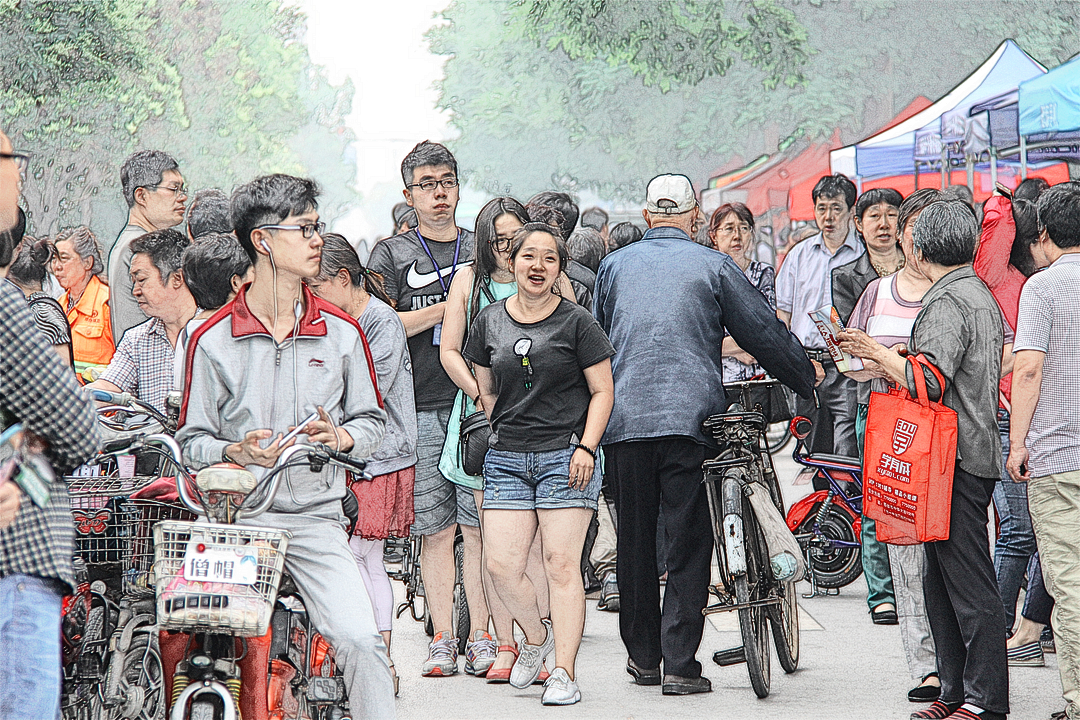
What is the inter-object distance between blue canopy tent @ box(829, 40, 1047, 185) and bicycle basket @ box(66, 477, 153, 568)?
1394 cm

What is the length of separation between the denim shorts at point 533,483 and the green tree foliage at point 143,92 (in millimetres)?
21213

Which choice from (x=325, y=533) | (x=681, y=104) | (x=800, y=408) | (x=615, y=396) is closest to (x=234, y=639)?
(x=325, y=533)

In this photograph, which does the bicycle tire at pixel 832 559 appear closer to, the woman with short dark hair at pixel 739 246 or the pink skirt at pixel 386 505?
the woman with short dark hair at pixel 739 246

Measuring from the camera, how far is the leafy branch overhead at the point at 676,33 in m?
28.1

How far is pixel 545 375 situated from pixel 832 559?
3.32 meters

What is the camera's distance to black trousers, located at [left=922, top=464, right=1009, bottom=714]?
556cm

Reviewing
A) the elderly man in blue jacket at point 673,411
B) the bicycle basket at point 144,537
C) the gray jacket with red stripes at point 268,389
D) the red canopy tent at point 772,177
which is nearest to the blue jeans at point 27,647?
the gray jacket with red stripes at point 268,389

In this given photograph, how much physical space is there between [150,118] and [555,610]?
2895 centimetres

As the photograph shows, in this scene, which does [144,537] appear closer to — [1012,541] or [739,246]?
[1012,541]

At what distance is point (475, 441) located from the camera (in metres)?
6.59

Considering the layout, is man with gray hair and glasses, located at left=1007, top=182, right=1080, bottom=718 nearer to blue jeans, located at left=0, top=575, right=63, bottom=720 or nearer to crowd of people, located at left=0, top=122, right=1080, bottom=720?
crowd of people, located at left=0, top=122, right=1080, bottom=720

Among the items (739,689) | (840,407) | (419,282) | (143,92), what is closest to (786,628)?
(739,689)

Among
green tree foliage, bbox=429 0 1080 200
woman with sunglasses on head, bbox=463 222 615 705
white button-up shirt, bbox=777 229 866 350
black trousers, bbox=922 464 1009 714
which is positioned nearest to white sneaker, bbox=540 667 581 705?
woman with sunglasses on head, bbox=463 222 615 705

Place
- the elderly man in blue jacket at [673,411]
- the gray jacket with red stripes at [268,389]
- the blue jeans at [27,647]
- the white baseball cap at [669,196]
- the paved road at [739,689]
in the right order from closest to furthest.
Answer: the blue jeans at [27,647] → the gray jacket with red stripes at [268,389] → the paved road at [739,689] → the elderly man in blue jacket at [673,411] → the white baseball cap at [669,196]
